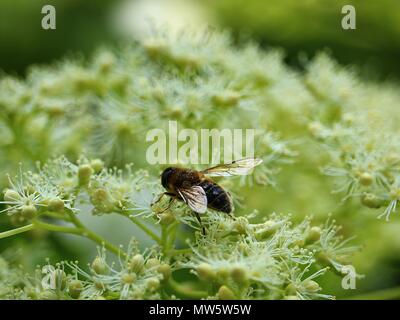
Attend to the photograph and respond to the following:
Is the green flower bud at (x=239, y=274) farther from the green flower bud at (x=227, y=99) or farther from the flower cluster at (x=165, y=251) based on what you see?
the green flower bud at (x=227, y=99)

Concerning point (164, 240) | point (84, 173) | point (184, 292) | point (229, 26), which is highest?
point (229, 26)

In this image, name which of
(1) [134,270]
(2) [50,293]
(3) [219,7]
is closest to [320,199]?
(1) [134,270]

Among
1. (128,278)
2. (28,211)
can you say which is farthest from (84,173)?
(128,278)

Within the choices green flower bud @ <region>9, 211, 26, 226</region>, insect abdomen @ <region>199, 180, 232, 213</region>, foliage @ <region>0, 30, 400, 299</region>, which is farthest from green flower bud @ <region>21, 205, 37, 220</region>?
insect abdomen @ <region>199, 180, 232, 213</region>

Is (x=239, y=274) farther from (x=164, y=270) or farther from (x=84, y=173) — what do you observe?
(x=84, y=173)

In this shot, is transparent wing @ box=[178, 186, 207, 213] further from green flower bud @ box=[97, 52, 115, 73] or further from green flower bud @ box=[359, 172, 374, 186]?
green flower bud @ box=[97, 52, 115, 73]

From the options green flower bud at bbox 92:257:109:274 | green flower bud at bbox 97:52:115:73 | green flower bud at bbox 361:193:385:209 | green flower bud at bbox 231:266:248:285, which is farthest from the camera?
green flower bud at bbox 97:52:115:73

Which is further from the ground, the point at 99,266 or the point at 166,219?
the point at 166,219
